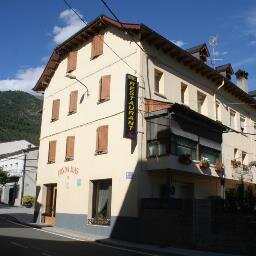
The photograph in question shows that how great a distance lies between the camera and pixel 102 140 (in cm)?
2195

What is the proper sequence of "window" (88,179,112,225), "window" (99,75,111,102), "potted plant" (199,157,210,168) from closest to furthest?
"window" (88,179,112,225) < "potted plant" (199,157,210,168) < "window" (99,75,111,102)

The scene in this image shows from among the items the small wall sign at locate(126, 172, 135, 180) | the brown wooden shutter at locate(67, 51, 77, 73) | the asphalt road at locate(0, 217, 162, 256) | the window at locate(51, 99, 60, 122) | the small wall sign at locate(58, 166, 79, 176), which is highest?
the brown wooden shutter at locate(67, 51, 77, 73)

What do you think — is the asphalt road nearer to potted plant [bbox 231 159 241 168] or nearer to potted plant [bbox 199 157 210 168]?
potted plant [bbox 199 157 210 168]

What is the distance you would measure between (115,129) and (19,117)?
100 m

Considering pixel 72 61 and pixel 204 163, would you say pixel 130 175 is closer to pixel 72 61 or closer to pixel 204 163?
pixel 204 163

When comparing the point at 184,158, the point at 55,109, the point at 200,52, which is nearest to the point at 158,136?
the point at 184,158

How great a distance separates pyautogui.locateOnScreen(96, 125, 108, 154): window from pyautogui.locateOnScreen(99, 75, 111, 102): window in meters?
1.63

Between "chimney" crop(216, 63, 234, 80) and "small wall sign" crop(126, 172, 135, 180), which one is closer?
"small wall sign" crop(126, 172, 135, 180)

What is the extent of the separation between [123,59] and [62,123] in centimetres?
662

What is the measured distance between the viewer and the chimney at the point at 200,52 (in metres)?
26.6

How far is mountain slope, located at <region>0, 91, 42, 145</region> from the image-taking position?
3760 inches

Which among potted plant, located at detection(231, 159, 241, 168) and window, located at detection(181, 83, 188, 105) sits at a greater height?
window, located at detection(181, 83, 188, 105)

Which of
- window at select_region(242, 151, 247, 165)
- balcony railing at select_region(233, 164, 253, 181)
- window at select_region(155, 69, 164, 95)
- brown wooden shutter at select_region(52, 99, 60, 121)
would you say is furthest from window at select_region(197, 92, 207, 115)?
brown wooden shutter at select_region(52, 99, 60, 121)

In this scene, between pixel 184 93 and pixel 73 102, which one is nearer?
pixel 184 93
